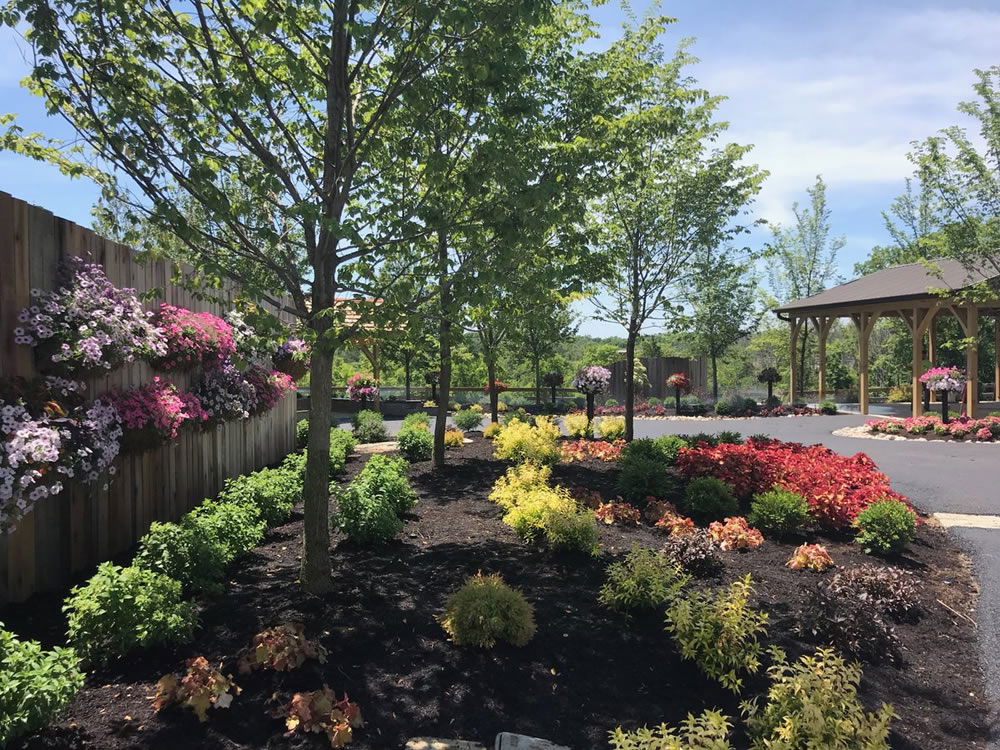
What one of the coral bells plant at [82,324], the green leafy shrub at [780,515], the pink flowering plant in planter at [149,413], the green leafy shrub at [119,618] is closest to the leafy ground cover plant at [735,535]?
the green leafy shrub at [780,515]

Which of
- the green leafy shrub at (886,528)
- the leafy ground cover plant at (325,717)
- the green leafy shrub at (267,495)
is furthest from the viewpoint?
the green leafy shrub at (267,495)

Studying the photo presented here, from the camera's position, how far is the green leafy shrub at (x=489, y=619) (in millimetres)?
3237

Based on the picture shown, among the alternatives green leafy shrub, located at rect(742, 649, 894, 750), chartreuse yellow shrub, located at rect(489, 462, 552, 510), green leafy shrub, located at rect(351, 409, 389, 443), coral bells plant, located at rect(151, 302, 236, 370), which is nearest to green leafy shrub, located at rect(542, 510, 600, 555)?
chartreuse yellow shrub, located at rect(489, 462, 552, 510)

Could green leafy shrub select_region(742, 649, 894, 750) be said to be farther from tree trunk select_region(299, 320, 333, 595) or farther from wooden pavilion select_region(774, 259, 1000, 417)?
wooden pavilion select_region(774, 259, 1000, 417)

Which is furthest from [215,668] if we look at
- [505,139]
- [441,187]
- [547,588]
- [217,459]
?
[217,459]

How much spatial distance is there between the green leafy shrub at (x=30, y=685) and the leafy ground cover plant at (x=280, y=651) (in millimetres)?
690

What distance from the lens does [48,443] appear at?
3.06m

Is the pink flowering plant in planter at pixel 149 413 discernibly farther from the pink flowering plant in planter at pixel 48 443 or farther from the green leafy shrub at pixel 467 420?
the green leafy shrub at pixel 467 420

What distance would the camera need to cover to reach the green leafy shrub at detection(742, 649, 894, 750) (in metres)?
2.29

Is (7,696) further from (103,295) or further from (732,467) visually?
(732,467)

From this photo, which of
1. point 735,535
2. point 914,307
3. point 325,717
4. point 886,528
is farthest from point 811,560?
point 914,307

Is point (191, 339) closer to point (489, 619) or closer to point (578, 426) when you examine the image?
point (489, 619)

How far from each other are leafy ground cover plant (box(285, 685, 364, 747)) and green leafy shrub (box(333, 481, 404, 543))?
2227mm

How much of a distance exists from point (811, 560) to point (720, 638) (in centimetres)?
201
